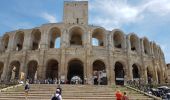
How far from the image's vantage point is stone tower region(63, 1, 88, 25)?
38.4m

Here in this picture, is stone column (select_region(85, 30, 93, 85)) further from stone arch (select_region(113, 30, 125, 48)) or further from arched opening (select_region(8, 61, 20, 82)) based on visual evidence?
arched opening (select_region(8, 61, 20, 82))

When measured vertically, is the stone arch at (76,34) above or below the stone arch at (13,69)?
above

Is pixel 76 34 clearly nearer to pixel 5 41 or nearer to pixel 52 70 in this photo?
pixel 52 70

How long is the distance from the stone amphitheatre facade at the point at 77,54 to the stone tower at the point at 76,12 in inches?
11.3

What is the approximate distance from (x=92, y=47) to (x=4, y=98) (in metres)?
17.3

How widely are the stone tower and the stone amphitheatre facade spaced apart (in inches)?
11.3

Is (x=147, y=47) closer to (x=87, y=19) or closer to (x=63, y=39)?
(x=87, y=19)

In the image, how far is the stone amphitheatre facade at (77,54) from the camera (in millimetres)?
30203

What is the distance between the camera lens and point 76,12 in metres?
39.2

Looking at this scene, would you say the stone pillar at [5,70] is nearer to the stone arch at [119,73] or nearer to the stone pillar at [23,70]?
the stone pillar at [23,70]

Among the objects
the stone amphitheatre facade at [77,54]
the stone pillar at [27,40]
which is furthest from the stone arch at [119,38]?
the stone pillar at [27,40]

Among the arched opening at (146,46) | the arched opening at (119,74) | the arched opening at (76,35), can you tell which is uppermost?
the arched opening at (76,35)

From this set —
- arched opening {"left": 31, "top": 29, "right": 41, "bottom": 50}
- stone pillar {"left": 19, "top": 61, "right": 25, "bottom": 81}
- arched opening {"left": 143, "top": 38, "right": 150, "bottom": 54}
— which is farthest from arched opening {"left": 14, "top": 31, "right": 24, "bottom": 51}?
arched opening {"left": 143, "top": 38, "right": 150, "bottom": 54}

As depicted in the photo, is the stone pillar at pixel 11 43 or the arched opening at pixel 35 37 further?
the arched opening at pixel 35 37
